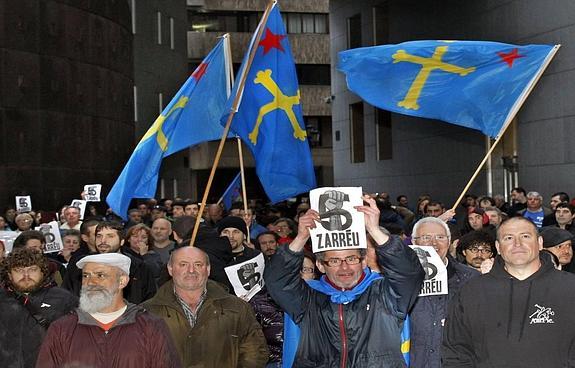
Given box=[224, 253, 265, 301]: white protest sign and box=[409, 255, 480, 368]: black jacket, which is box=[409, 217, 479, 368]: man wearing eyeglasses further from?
box=[224, 253, 265, 301]: white protest sign

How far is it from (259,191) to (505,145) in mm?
37789

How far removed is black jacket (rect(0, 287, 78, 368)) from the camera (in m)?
7.26

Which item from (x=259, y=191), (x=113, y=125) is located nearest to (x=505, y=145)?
(x=113, y=125)

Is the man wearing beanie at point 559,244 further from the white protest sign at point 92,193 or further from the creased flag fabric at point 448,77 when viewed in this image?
the white protest sign at point 92,193

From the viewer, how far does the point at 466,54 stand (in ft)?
41.7

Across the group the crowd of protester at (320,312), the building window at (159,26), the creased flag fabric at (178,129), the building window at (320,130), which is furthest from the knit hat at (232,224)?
the building window at (320,130)

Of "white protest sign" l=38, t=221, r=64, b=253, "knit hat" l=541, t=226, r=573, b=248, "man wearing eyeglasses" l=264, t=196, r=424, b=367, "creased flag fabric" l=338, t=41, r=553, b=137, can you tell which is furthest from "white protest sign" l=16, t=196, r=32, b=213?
"man wearing eyeglasses" l=264, t=196, r=424, b=367

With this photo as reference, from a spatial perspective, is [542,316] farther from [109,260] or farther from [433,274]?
[109,260]

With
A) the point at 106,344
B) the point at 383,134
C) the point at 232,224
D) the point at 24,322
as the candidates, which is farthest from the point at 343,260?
the point at 383,134

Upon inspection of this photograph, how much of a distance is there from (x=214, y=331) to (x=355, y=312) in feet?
Result: 4.03

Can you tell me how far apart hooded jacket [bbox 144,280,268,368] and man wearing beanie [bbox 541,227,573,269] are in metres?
3.00

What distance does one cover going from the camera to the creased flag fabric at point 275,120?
12.2m

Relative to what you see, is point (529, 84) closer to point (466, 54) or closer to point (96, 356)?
point (466, 54)

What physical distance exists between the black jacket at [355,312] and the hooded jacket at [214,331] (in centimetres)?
82
